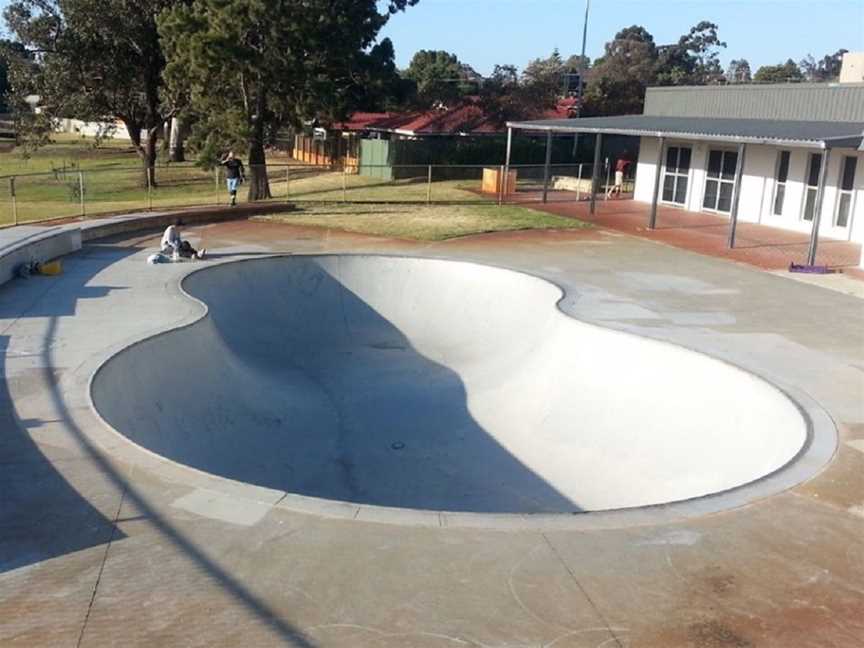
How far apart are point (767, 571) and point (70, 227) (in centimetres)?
1838

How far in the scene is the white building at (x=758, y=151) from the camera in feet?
74.0

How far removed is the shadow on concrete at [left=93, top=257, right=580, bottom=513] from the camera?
10.6 meters

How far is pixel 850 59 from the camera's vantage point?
30.7 meters

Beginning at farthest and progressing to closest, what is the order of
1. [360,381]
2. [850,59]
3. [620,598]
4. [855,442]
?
[850,59] < [360,381] < [855,442] < [620,598]

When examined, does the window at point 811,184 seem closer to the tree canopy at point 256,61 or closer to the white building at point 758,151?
the white building at point 758,151

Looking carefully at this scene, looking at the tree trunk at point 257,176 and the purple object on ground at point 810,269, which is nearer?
the purple object on ground at point 810,269

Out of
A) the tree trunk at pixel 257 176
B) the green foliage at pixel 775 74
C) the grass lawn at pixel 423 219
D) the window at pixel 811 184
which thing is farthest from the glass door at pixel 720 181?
the green foliage at pixel 775 74

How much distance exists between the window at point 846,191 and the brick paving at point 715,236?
69 cm

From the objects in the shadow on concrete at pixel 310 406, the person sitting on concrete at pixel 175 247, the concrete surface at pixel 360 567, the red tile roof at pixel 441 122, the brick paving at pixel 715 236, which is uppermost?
the red tile roof at pixel 441 122

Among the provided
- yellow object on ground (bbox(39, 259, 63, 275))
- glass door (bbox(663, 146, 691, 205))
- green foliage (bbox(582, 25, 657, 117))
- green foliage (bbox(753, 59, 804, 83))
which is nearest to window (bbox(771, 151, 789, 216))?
glass door (bbox(663, 146, 691, 205))

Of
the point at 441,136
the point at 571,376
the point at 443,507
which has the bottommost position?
the point at 443,507

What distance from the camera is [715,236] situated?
24.2 meters

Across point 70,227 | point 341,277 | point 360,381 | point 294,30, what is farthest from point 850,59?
point 70,227

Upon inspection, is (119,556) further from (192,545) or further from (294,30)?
(294,30)
